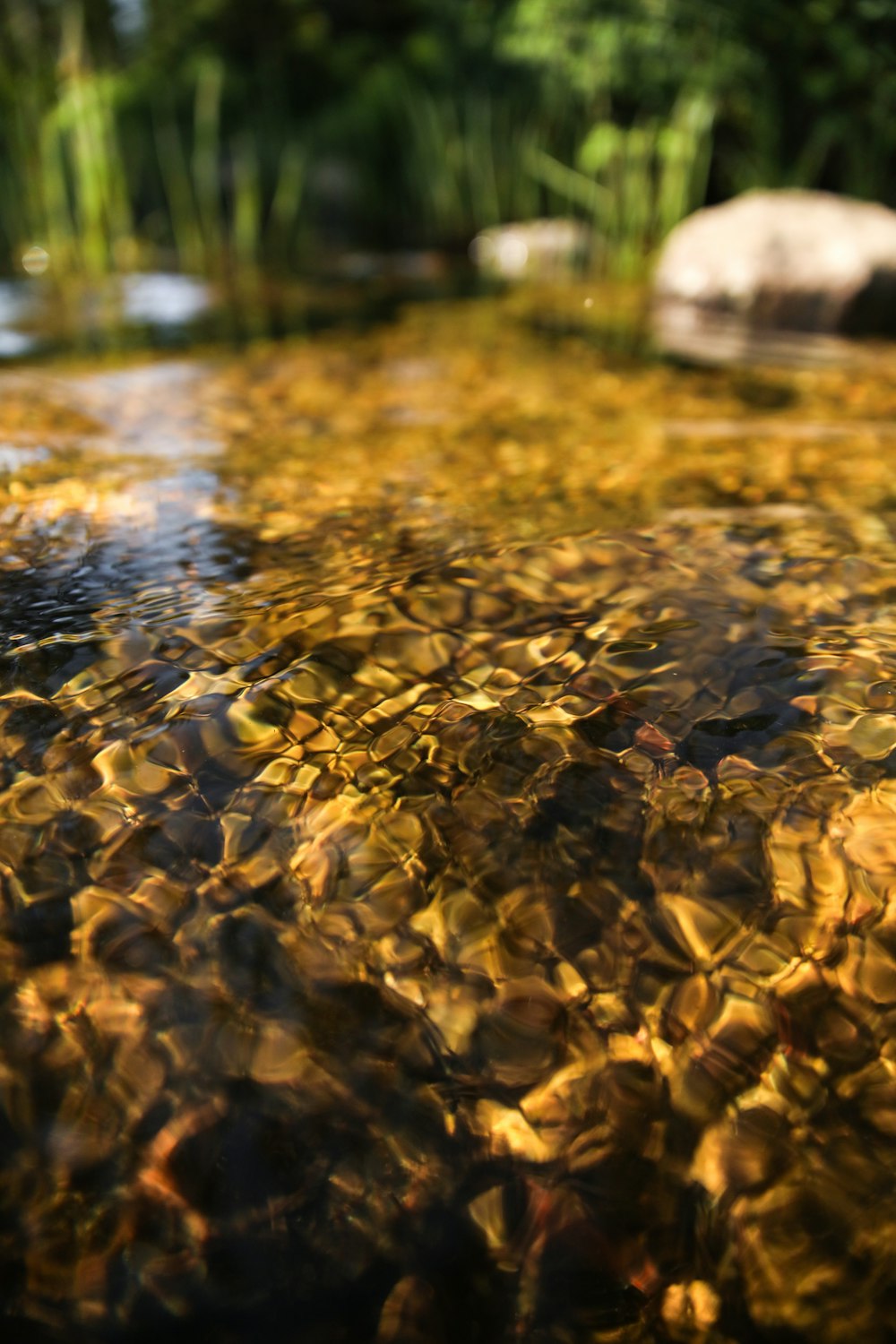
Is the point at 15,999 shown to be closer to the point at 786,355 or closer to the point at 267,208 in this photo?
the point at 786,355

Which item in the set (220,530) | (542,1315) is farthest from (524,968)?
(220,530)

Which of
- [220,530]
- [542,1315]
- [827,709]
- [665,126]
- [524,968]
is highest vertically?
[665,126]

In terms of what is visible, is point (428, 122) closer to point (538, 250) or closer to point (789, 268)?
point (538, 250)

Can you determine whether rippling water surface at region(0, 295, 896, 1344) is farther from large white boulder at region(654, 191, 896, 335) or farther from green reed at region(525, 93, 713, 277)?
green reed at region(525, 93, 713, 277)

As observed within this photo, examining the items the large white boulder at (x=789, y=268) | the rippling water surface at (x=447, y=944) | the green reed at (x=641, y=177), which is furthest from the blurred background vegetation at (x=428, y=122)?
the rippling water surface at (x=447, y=944)

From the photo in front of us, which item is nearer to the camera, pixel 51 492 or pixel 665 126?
pixel 51 492

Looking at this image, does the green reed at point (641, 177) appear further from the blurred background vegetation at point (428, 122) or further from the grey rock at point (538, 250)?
the grey rock at point (538, 250)

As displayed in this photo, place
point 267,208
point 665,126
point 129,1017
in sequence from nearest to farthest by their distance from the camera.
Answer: point 129,1017
point 665,126
point 267,208

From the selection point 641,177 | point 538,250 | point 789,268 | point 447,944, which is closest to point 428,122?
point 538,250
